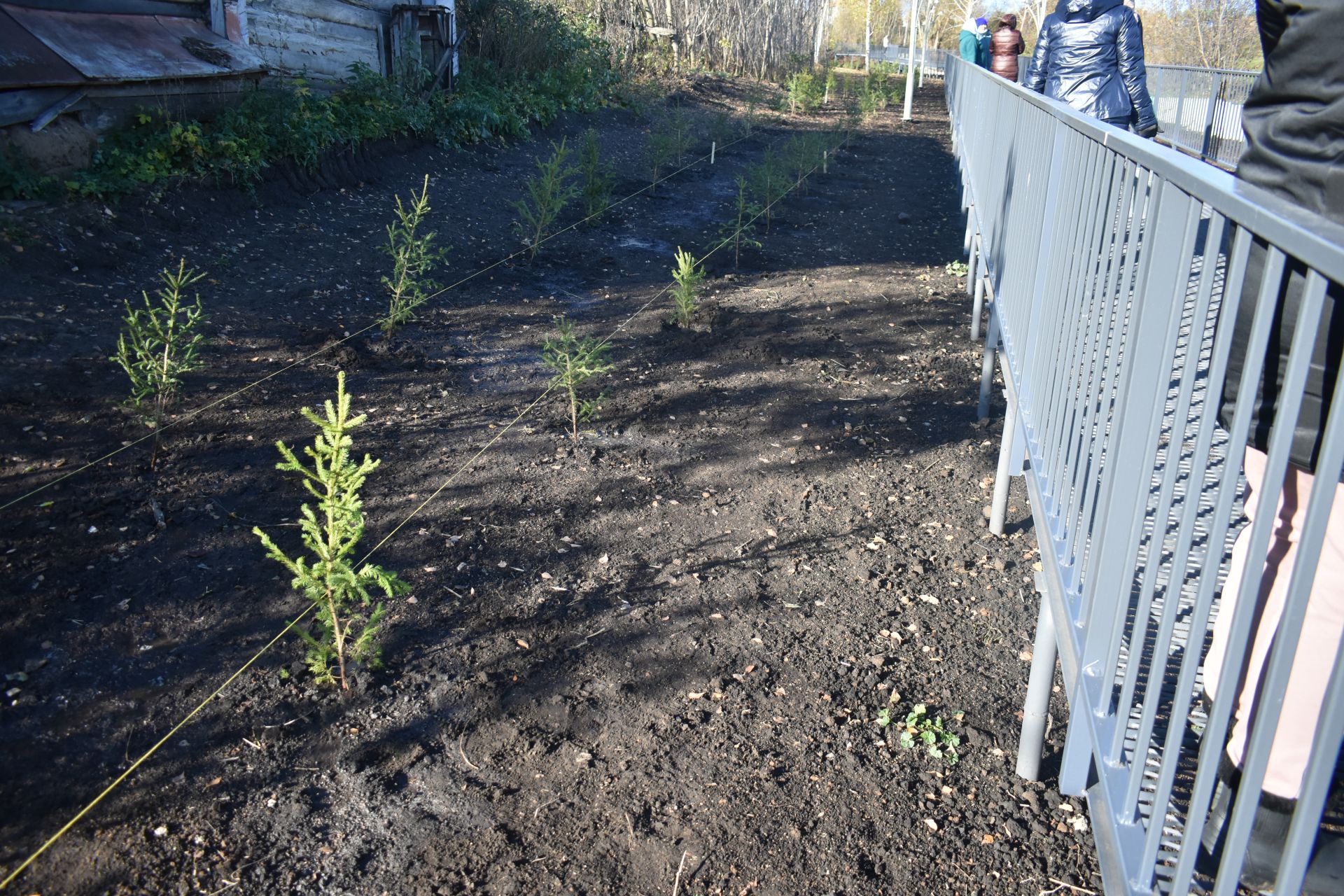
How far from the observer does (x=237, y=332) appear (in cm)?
545

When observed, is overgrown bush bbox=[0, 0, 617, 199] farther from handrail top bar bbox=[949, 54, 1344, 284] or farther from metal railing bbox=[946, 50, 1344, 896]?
handrail top bar bbox=[949, 54, 1344, 284]

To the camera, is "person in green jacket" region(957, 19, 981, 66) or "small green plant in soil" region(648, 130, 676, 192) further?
"person in green jacket" region(957, 19, 981, 66)

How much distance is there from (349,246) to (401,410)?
3230 millimetres

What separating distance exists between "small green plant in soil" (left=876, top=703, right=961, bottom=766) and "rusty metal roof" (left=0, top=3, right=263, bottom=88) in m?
6.85

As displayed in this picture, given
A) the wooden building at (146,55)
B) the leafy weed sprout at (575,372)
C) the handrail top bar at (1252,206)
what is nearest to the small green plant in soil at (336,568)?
the leafy weed sprout at (575,372)

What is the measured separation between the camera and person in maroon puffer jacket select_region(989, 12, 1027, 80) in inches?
454

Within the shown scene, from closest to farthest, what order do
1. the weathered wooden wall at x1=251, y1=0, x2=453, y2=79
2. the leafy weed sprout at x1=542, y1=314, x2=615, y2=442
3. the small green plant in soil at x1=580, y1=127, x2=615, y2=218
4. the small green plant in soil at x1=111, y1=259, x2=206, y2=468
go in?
the small green plant in soil at x1=111, y1=259, x2=206, y2=468
the leafy weed sprout at x1=542, y1=314, x2=615, y2=442
the small green plant in soil at x1=580, y1=127, x2=615, y2=218
the weathered wooden wall at x1=251, y1=0, x2=453, y2=79

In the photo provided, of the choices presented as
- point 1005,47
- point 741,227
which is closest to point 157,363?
point 741,227

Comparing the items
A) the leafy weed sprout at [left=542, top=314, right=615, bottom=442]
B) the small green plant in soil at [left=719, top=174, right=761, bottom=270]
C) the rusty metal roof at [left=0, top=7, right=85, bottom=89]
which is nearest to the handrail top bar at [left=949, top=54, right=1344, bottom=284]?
the leafy weed sprout at [left=542, top=314, right=615, bottom=442]

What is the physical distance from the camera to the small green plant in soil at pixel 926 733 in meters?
2.63

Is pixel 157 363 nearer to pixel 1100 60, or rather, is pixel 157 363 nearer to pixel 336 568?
pixel 336 568

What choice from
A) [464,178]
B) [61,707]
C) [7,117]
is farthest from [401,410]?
[464,178]

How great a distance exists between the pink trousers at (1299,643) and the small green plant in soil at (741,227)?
19.5ft

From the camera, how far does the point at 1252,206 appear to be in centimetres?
115
